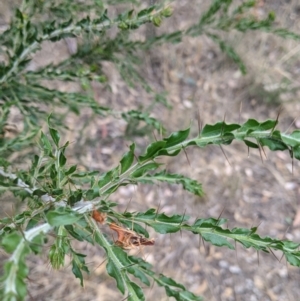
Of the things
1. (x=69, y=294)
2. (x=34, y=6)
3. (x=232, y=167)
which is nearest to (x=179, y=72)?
(x=232, y=167)

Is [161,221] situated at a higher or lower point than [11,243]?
lower

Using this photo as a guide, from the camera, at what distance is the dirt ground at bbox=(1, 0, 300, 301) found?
2.56m

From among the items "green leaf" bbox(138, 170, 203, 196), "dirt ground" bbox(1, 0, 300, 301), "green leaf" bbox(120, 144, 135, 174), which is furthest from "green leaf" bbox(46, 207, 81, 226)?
"dirt ground" bbox(1, 0, 300, 301)

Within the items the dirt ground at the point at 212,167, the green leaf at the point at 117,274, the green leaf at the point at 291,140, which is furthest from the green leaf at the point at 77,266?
the dirt ground at the point at 212,167

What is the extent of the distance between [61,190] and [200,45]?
2.76 meters

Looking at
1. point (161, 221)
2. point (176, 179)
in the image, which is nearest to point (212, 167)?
point (176, 179)

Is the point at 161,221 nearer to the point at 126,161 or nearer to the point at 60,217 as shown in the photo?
Result: the point at 126,161

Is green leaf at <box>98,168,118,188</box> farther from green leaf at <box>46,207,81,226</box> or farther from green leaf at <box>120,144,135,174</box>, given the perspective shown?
green leaf at <box>46,207,81,226</box>

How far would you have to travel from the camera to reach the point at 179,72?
3.23 meters

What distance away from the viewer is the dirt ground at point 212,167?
256 centimetres

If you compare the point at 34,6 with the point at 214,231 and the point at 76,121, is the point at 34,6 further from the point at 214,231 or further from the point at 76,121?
the point at 76,121

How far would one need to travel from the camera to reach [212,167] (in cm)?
292

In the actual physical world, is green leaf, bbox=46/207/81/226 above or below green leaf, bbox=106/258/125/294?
above

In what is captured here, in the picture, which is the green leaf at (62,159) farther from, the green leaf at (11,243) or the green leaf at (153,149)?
the green leaf at (11,243)
